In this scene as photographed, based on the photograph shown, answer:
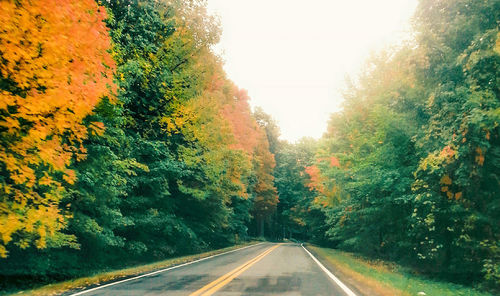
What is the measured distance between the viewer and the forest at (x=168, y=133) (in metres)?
7.45

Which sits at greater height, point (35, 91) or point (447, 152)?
point (447, 152)

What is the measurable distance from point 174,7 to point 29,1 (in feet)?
30.8

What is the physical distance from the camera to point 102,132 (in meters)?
9.57

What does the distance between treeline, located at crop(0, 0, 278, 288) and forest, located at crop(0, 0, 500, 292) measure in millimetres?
54

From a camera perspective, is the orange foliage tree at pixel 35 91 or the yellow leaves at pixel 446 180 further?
the yellow leaves at pixel 446 180

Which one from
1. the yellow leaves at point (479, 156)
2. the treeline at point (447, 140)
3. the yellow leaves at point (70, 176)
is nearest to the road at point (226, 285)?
the yellow leaves at point (70, 176)

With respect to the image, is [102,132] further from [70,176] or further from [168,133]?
[168,133]

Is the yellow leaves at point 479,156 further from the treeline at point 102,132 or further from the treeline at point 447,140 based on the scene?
the treeline at point 102,132

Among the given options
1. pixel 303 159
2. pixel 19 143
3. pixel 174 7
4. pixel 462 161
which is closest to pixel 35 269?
pixel 19 143

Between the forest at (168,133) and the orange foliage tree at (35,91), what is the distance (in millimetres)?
35

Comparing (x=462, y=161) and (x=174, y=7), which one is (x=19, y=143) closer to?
(x=174, y=7)

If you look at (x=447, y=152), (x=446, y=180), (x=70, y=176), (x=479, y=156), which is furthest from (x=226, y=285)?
(x=479, y=156)

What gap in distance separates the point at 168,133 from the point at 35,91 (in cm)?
861

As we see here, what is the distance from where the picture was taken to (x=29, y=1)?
7309 mm
